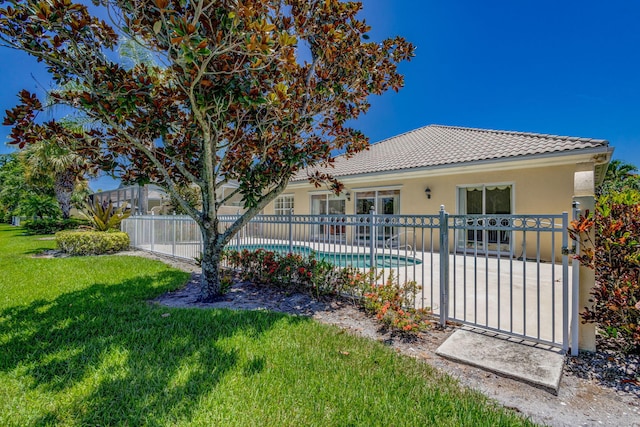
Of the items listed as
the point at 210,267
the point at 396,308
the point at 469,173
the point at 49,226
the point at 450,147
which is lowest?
the point at 396,308

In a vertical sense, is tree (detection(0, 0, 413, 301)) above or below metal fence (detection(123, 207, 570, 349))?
above

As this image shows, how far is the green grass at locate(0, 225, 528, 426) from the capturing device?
2.55m

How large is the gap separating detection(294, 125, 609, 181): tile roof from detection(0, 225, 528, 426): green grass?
31.1 feet

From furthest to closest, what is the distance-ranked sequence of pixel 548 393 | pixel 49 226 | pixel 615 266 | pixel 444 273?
pixel 49 226
pixel 444 273
pixel 615 266
pixel 548 393

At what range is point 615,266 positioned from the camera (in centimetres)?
356

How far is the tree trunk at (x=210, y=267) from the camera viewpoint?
→ 625 centimetres

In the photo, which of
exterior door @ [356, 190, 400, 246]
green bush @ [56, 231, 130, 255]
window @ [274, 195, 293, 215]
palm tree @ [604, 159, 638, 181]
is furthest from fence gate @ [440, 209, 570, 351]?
palm tree @ [604, 159, 638, 181]

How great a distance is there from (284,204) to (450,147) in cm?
1101

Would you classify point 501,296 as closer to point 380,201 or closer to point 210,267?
point 210,267

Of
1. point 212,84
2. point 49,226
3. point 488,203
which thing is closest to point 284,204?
point 488,203

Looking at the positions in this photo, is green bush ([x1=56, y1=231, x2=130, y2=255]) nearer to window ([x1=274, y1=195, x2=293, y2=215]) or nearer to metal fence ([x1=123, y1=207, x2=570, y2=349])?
metal fence ([x1=123, y1=207, x2=570, y2=349])

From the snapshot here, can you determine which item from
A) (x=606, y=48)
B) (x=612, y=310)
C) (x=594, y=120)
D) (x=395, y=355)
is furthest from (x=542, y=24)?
(x=395, y=355)

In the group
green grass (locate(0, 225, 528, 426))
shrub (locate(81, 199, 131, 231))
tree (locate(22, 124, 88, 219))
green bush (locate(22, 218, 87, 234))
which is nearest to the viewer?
green grass (locate(0, 225, 528, 426))

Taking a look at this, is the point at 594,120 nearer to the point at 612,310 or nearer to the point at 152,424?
the point at 612,310
